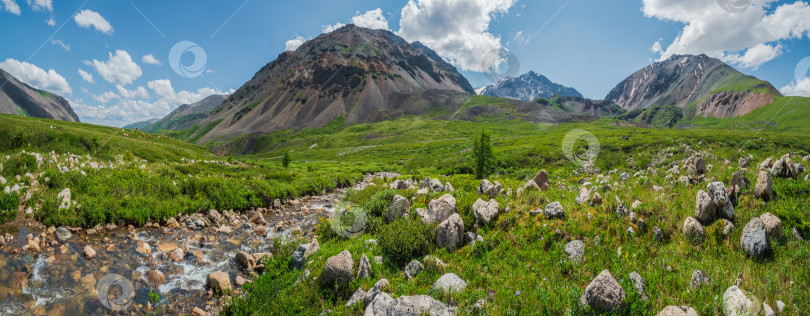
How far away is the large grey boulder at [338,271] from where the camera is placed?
803 cm

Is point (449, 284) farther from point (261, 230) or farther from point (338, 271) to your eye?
point (261, 230)

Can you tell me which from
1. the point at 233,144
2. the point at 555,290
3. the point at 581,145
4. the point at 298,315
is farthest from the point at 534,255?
the point at 233,144

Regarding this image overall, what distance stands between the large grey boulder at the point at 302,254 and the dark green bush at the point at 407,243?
292 centimetres

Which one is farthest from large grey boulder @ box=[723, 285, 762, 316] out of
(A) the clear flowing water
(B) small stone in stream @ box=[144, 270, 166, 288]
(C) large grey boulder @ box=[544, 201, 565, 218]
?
(B) small stone in stream @ box=[144, 270, 166, 288]

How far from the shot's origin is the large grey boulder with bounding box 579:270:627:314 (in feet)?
16.9

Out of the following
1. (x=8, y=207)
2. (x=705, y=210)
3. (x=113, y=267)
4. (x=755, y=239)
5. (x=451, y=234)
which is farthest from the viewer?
(x=8, y=207)

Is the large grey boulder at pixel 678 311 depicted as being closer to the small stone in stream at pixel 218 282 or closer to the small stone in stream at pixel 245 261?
the small stone in stream at pixel 218 282

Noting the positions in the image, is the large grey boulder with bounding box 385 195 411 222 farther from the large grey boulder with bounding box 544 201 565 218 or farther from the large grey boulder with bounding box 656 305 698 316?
the large grey boulder with bounding box 656 305 698 316

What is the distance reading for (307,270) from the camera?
372 inches

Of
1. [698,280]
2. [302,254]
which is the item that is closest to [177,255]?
[302,254]

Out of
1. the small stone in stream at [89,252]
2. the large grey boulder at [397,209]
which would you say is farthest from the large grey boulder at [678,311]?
the small stone in stream at [89,252]

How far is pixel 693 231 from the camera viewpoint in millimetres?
6895

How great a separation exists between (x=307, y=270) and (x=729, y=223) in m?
10.8

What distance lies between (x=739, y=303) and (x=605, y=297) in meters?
1.70
